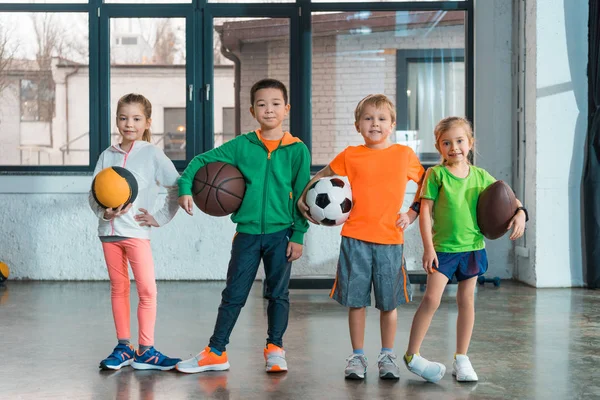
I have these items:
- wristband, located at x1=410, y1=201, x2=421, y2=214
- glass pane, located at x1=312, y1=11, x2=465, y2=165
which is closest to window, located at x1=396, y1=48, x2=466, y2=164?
glass pane, located at x1=312, y1=11, x2=465, y2=165

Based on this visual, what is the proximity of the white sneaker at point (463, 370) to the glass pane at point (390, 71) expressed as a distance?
141 inches

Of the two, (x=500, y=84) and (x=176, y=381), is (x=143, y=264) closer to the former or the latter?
(x=176, y=381)

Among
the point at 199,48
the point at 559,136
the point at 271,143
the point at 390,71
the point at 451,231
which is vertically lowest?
the point at 451,231

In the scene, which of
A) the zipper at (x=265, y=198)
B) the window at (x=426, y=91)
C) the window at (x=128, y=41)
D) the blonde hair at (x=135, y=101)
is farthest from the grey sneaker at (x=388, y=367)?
the window at (x=128, y=41)

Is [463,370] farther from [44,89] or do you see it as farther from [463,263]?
[44,89]

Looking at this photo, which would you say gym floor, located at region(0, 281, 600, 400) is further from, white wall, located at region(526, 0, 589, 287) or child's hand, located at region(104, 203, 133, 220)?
child's hand, located at region(104, 203, 133, 220)

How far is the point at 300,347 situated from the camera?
387cm

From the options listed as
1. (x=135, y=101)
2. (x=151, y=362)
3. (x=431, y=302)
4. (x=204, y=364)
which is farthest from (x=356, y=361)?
(x=135, y=101)

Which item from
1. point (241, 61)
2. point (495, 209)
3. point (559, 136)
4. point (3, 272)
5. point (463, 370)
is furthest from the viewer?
point (241, 61)

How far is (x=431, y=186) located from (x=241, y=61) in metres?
3.78

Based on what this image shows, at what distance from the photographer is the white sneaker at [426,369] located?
10.3ft

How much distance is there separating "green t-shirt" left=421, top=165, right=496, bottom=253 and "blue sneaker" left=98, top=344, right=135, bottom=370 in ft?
4.56

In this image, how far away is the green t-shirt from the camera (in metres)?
3.13

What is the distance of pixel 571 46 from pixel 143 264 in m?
4.03
